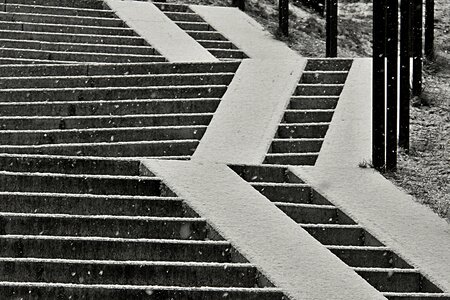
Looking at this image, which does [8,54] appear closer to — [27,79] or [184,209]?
[27,79]

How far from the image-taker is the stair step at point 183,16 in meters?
18.6

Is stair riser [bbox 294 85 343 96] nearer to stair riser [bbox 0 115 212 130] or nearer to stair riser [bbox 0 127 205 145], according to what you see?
stair riser [bbox 0 115 212 130]

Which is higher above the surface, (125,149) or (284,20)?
(125,149)

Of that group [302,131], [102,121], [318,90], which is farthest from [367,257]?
[318,90]

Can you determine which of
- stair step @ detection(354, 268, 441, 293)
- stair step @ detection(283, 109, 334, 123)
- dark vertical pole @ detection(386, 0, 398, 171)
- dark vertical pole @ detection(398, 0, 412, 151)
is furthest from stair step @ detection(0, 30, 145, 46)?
stair step @ detection(354, 268, 441, 293)

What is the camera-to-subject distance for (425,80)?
55.6ft

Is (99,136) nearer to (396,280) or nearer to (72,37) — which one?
(72,37)

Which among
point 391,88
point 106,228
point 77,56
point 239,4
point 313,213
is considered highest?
point 391,88

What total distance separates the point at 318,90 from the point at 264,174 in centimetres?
350

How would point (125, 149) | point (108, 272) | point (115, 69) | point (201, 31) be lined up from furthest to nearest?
point (201, 31)
point (115, 69)
point (125, 149)
point (108, 272)

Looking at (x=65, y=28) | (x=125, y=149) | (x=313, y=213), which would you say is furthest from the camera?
(x=65, y=28)

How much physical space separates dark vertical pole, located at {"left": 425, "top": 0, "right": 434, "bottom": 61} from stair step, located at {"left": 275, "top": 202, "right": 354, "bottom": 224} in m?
8.29

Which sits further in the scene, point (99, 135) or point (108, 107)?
point (108, 107)

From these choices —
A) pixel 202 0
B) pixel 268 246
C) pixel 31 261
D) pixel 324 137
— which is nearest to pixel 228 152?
pixel 324 137
